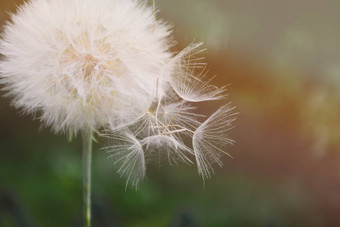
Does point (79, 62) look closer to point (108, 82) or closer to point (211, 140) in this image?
point (108, 82)

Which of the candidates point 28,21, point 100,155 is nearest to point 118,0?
point 28,21

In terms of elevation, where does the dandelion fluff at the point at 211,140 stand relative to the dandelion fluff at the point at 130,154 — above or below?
above

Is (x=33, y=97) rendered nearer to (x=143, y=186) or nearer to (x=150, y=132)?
(x=150, y=132)

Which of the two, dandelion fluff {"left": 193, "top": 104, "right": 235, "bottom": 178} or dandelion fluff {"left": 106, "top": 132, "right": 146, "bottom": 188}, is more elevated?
dandelion fluff {"left": 193, "top": 104, "right": 235, "bottom": 178}

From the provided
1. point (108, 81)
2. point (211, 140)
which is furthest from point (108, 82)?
point (211, 140)

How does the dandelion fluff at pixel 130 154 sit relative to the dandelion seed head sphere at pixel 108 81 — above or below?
below
